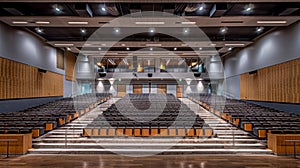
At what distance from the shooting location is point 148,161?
16.8 feet

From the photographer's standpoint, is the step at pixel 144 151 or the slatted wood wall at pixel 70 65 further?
the slatted wood wall at pixel 70 65

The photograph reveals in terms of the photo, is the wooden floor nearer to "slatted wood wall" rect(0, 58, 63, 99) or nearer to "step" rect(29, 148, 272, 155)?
"step" rect(29, 148, 272, 155)

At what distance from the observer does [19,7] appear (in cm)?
806

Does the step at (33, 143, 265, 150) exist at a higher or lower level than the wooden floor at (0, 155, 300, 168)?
higher

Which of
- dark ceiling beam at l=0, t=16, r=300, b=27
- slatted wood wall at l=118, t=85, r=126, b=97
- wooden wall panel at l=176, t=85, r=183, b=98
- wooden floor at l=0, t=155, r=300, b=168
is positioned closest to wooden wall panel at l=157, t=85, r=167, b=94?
wooden wall panel at l=176, t=85, r=183, b=98

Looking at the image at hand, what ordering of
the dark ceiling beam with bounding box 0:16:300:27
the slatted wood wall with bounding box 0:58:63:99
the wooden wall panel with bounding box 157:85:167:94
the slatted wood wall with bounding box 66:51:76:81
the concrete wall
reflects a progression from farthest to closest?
the wooden wall panel with bounding box 157:85:167:94, the slatted wood wall with bounding box 66:51:76:81, the concrete wall, the slatted wood wall with bounding box 0:58:63:99, the dark ceiling beam with bounding box 0:16:300:27

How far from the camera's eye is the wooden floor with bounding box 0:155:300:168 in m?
4.82

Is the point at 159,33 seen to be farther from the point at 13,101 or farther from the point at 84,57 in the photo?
the point at 84,57

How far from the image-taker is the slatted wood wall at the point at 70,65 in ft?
55.5

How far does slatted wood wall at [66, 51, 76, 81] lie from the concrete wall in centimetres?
1342

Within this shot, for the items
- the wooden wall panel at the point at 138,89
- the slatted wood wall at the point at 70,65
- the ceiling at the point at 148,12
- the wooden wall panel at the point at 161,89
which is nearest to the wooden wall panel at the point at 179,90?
the wooden wall panel at the point at 161,89

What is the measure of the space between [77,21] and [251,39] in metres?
9.81

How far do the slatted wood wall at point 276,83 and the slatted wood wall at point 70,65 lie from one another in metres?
13.7

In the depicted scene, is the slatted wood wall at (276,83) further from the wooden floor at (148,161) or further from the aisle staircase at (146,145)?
the wooden floor at (148,161)
